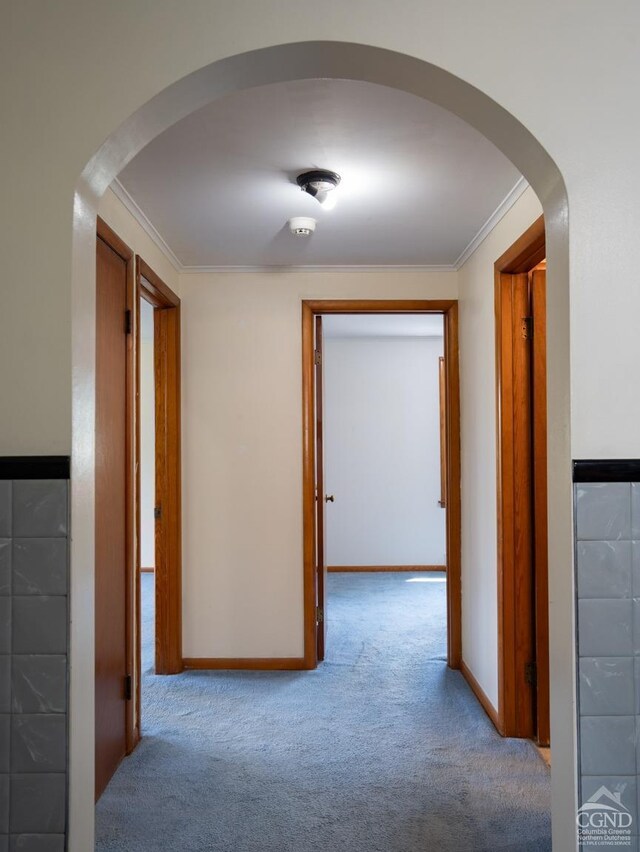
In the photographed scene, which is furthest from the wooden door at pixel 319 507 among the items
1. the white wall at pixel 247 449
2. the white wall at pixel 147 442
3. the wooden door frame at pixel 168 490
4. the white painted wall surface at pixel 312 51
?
the white wall at pixel 147 442

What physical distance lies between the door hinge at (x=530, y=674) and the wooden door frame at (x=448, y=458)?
91 cm

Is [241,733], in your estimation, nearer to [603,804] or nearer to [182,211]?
[603,804]

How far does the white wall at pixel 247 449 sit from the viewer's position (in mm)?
3709

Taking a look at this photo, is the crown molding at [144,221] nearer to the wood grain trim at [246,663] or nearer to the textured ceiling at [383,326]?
the textured ceiling at [383,326]

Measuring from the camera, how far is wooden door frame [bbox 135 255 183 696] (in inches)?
143

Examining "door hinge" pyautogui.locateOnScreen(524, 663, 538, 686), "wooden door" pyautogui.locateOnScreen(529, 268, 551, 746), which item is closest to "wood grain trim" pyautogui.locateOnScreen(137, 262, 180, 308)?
"wooden door" pyautogui.locateOnScreen(529, 268, 551, 746)

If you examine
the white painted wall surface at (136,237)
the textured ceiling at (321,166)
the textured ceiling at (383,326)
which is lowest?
the white painted wall surface at (136,237)

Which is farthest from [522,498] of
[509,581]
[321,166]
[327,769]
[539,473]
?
[321,166]

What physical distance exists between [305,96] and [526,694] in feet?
8.21

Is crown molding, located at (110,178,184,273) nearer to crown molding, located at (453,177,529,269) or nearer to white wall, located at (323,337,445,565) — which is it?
crown molding, located at (453,177,529,269)

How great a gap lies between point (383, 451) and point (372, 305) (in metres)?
2.82

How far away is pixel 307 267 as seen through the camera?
3.72 metres

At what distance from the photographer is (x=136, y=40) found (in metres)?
1.30

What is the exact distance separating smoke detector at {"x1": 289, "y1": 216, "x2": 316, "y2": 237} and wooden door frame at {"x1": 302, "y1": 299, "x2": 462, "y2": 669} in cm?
80
